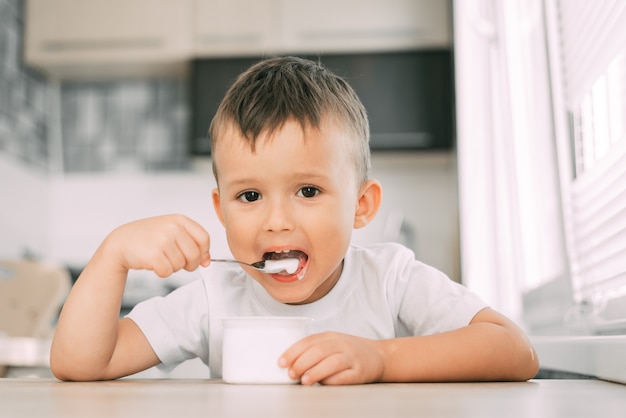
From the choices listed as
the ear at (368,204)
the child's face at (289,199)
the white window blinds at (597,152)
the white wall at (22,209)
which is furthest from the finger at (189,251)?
the white wall at (22,209)

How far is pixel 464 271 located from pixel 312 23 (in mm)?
1333

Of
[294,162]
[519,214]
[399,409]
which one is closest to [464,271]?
[519,214]

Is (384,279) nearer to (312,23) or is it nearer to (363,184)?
(363,184)

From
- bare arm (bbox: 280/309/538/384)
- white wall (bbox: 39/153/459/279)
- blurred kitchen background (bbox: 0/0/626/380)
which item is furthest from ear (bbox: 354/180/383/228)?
white wall (bbox: 39/153/459/279)

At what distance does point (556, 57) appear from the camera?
1487mm

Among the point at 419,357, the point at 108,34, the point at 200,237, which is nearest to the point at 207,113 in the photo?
the point at 108,34

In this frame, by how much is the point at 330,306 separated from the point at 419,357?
287mm

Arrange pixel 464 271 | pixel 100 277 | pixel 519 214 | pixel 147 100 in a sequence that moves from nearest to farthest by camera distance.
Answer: pixel 100 277 → pixel 519 214 → pixel 464 271 → pixel 147 100

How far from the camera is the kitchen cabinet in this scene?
3285 millimetres

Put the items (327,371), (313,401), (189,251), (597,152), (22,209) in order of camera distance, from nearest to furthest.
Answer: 1. (313,401)
2. (327,371)
3. (189,251)
4. (597,152)
5. (22,209)

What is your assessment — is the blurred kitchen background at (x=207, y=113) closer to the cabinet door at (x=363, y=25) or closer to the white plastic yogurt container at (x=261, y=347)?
the cabinet door at (x=363, y=25)

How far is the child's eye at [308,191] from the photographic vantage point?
0.95 meters

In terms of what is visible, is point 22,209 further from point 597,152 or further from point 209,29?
point 597,152

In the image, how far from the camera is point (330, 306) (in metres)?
1.06
